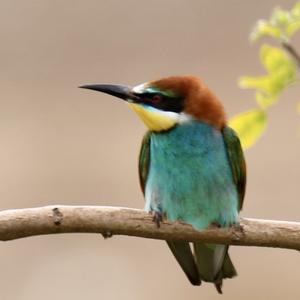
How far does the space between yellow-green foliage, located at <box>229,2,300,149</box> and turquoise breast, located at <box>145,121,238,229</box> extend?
0.48 meters

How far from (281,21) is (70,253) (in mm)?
2603

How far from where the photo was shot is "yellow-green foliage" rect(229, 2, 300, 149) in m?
1.76

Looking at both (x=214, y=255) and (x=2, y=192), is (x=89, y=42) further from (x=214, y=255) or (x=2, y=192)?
(x=214, y=255)

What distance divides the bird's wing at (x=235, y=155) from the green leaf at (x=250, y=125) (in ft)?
1.67

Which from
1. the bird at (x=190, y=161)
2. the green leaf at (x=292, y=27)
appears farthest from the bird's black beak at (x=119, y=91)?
the green leaf at (x=292, y=27)

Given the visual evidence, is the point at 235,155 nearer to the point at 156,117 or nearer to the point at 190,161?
the point at 190,161

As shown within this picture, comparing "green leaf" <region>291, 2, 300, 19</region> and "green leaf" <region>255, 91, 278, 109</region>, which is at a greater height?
"green leaf" <region>291, 2, 300, 19</region>

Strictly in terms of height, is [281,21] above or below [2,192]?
above

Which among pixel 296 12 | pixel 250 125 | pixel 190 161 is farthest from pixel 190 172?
pixel 296 12

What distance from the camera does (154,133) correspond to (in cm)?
231

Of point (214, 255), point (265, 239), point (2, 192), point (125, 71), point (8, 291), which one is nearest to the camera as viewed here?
point (265, 239)

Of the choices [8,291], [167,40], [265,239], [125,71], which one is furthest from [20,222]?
[167,40]

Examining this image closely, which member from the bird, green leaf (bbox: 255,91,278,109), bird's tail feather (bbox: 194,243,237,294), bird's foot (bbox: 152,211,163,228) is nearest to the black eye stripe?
the bird

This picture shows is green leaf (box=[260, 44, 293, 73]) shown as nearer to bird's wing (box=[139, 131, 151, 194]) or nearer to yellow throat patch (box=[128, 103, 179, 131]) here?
yellow throat patch (box=[128, 103, 179, 131])
